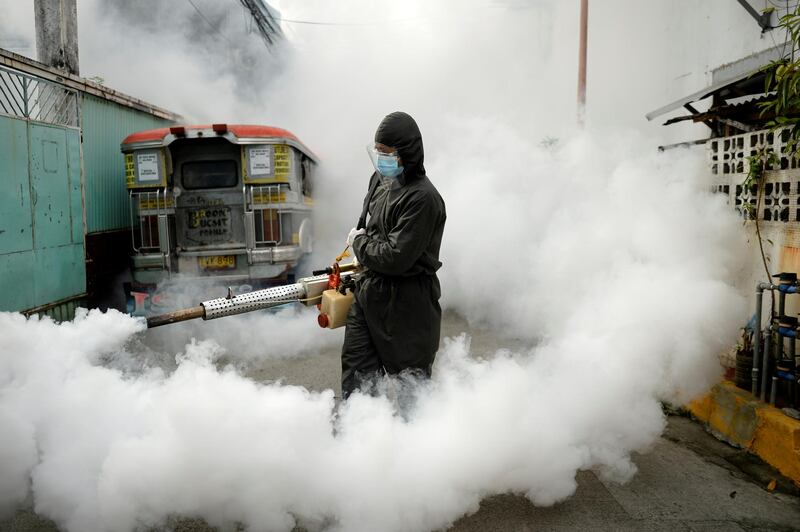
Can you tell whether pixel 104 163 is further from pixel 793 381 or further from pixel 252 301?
pixel 793 381

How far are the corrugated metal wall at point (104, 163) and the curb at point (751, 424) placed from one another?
7.01 m

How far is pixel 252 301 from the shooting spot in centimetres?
336

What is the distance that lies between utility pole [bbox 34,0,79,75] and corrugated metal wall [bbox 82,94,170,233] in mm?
490

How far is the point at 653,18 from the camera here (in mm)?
10609

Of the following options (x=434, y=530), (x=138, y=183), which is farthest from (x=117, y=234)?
(x=434, y=530)

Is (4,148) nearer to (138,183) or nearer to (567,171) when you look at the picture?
(138,183)

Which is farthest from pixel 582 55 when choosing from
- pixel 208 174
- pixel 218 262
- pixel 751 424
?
pixel 751 424

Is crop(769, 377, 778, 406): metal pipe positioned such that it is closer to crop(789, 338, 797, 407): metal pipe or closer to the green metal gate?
crop(789, 338, 797, 407): metal pipe

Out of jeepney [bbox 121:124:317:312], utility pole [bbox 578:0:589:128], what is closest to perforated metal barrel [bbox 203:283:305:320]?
jeepney [bbox 121:124:317:312]

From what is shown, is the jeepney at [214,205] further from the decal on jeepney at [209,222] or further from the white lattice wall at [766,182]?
the white lattice wall at [766,182]

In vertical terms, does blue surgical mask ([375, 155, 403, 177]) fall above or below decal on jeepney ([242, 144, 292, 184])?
below

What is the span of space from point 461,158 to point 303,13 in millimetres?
9559

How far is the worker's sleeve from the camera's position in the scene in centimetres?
287

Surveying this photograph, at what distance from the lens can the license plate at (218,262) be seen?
285 inches
